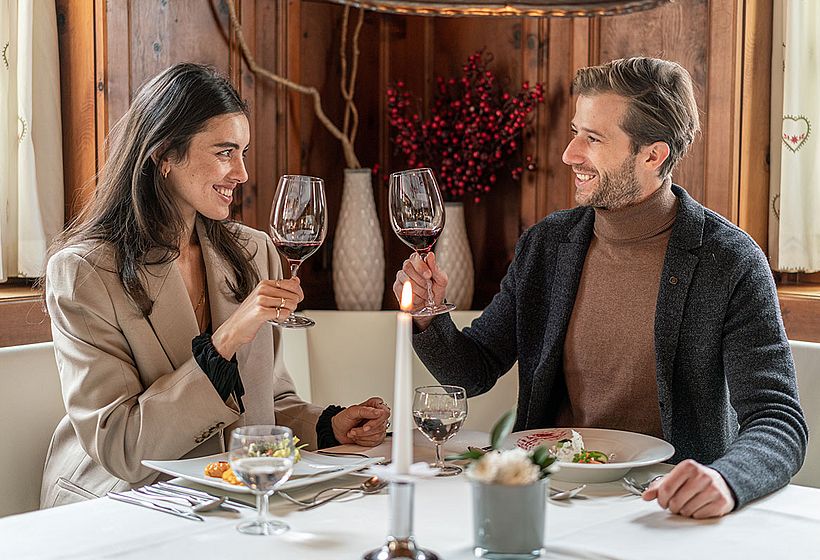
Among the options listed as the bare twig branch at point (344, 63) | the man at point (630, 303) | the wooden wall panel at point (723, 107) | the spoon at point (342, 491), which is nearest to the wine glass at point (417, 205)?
the man at point (630, 303)

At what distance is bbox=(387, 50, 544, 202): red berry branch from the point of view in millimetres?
3215

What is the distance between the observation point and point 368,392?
2.93m

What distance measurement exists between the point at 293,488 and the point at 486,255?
6.43 feet

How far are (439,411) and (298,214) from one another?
0.42 metres

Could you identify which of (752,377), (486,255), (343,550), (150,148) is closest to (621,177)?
(752,377)

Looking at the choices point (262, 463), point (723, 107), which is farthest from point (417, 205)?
point (723, 107)

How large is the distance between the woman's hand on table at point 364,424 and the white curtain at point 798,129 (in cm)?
139

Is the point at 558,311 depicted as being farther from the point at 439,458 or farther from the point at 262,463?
the point at 262,463

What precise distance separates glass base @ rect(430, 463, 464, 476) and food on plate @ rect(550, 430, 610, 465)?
15 centimetres

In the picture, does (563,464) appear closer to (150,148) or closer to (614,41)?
(150,148)

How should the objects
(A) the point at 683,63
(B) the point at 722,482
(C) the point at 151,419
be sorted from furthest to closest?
(A) the point at 683,63
(C) the point at 151,419
(B) the point at 722,482

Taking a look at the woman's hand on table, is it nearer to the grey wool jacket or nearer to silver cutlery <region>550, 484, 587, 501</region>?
the grey wool jacket

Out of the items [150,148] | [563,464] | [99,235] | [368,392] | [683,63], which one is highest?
[683,63]

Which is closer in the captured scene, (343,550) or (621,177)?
(343,550)
